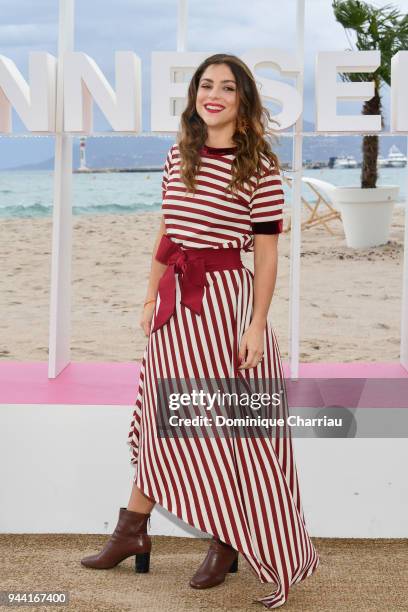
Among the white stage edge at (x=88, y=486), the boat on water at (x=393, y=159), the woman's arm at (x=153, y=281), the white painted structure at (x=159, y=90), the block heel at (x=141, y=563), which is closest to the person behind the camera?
the woman's arm at (x=153, y=281)

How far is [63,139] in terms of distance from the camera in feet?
12.3

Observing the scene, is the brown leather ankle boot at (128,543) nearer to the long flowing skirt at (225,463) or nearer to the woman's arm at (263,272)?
the long flowing skirt at (225,463)

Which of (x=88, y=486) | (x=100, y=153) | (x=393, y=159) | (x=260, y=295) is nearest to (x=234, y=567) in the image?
(x=88, y=486)

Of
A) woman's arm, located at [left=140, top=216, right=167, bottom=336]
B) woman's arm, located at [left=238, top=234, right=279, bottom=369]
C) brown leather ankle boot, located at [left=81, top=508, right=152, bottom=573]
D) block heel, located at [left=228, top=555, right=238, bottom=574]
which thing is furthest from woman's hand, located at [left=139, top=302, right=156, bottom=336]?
block heel, located at [left=228, top=555, right=238, bottom=574]

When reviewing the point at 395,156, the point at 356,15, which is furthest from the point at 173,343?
the point at 395,156

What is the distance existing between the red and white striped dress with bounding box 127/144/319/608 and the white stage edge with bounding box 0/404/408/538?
1.89 feet

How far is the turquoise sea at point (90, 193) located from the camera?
20.3 metres

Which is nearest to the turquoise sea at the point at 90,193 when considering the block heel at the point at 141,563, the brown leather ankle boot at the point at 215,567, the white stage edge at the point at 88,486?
the white stage edge at the point at 88,486

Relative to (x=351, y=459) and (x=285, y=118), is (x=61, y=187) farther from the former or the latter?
(x=351, y=459)

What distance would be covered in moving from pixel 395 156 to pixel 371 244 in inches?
659

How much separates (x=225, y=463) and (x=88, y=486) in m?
0.80

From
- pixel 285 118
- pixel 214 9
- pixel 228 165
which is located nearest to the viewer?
pixel 228 165

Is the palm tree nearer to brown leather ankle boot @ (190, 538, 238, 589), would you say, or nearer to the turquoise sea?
brown leather ankle boot @ (190, 538, 238, 589)

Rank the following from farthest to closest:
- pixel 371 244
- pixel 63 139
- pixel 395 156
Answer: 1. pixel 395 156
2. pixel 371 244
3. pixel 63 139
